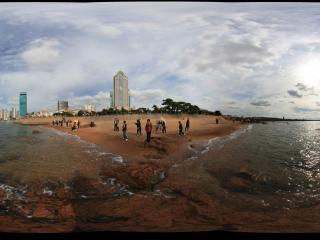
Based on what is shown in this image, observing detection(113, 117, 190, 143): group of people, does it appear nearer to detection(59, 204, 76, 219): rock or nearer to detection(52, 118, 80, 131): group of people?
detection(52, 118, 80, 131): group of people

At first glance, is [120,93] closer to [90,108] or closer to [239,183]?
[90,108]

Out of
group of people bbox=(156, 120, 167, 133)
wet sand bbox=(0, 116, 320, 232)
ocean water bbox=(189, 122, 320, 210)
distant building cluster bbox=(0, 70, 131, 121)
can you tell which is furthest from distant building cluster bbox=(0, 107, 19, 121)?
ocean water bbox=(189, 122, 320, 210)

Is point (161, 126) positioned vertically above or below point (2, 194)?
above

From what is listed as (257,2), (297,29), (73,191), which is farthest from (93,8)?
(297,29)

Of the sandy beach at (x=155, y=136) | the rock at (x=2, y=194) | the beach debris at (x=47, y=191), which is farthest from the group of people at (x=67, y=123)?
the rock at (x=2, y=194)

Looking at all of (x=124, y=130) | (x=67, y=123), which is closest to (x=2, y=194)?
(x=67, y=123)

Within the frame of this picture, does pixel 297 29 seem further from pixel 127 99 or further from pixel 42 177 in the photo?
pixel 42 177
